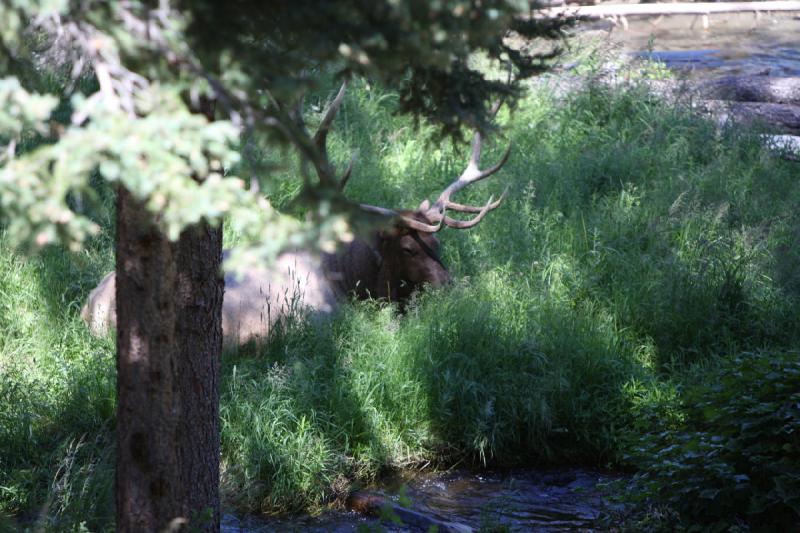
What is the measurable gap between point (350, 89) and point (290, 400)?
18.7 ft

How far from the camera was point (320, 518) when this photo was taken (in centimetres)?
514

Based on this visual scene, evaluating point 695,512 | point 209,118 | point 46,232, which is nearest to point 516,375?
point 695,512

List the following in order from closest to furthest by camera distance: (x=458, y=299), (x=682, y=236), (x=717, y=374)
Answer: (x=717, y=374)
(x=458, y=299)
(x=682, y=236)

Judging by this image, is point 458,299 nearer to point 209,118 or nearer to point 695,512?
point 695,512

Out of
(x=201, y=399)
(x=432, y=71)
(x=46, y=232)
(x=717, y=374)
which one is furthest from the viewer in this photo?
(x=717, y=374)

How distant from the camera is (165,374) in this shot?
333 centimetres

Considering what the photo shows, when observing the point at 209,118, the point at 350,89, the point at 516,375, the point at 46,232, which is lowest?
the point at 516,375

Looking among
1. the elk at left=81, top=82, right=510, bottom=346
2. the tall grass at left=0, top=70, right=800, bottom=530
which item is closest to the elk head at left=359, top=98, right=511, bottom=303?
the elk at left=81, top=82, right=510, bottom=346

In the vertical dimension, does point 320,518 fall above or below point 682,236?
below

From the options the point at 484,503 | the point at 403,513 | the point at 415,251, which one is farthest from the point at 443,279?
the point at 403,513

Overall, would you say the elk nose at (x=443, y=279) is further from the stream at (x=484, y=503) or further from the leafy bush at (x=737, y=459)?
the leafy bush at (x=737, y=459)

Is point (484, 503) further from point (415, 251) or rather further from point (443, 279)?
point (415, 251)

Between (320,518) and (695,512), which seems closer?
(695,512)

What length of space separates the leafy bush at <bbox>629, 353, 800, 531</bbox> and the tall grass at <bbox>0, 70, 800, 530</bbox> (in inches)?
31.0
